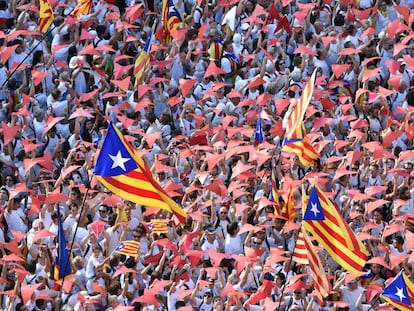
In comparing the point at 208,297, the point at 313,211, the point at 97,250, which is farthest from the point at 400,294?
the point at 97,250

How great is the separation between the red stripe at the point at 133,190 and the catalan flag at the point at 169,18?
24.0ft

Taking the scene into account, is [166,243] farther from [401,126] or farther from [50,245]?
[401,126]

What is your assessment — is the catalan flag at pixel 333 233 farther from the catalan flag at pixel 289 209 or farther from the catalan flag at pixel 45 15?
the catalan flag at pixel 45 15

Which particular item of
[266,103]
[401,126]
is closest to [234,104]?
[266,103]

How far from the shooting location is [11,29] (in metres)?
23.6

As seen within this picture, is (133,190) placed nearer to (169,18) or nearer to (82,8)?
(169,18)

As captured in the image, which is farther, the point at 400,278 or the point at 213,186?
the point at 213,186

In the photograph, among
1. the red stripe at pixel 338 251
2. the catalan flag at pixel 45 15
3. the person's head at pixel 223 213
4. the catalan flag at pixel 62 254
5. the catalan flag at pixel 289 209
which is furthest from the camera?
the catalan flag at pixel 45 15

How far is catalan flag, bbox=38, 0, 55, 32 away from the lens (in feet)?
74.7

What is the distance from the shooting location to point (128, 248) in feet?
63.5

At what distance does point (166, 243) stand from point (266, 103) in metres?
3.40

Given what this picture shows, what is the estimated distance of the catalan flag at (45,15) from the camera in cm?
2278

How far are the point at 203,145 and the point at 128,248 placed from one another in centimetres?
272

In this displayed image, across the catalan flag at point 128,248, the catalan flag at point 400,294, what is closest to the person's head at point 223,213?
the catalan flag at point 128,248
